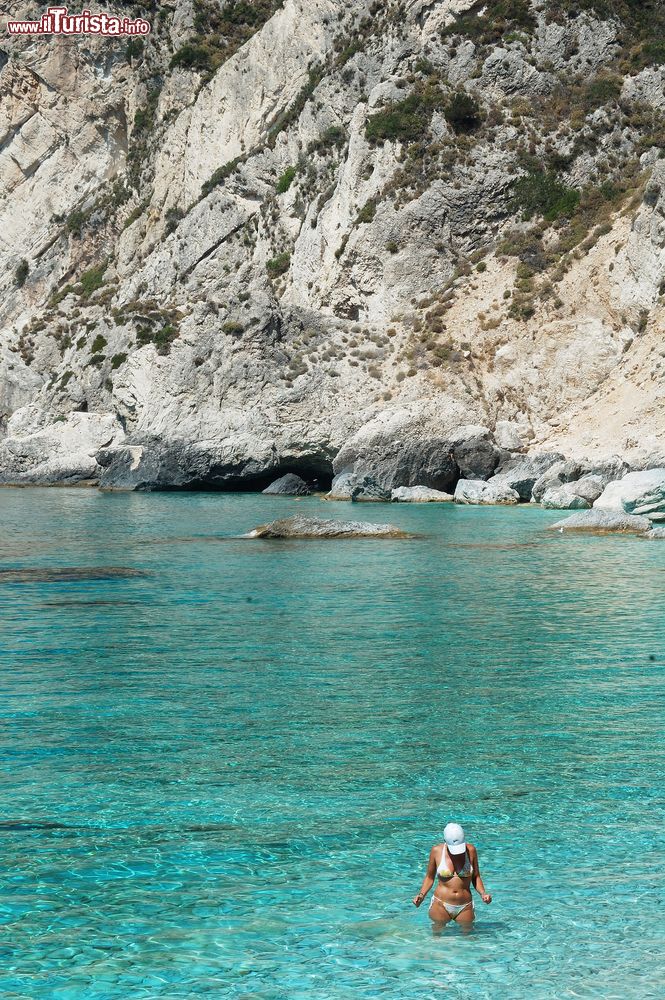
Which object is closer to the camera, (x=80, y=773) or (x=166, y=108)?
(x=80, y=773)

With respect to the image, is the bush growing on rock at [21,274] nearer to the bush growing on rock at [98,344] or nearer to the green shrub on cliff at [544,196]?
the bush growing on rock at [98,344]

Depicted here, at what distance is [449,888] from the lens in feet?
23.1

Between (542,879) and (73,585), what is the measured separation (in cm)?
1576

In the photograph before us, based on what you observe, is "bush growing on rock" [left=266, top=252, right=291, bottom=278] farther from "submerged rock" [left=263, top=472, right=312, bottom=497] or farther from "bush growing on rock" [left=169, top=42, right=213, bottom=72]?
"bush growing on rock" [left=169, top=42, right=213, bottom=72]

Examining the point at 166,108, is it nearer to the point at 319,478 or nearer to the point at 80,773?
the point at 319,478

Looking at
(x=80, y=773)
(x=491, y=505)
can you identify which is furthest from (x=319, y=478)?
(x=80, y=773)

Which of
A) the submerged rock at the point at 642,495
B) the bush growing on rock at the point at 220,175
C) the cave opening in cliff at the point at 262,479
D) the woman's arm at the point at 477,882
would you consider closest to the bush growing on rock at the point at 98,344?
the bush growing on rock at the point at 220,175

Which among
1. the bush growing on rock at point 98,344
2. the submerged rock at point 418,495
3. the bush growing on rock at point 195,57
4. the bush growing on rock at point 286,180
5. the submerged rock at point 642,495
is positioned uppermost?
the bush growing on rock at point 195,57

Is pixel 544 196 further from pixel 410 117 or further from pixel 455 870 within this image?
pixel 455 870

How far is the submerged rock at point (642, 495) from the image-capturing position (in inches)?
1334

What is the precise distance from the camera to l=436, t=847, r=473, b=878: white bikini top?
697 centimetres

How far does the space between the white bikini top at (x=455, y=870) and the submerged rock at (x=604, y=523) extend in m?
25.9

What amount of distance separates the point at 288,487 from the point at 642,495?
24.9 meters

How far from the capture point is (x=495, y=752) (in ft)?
35.0
